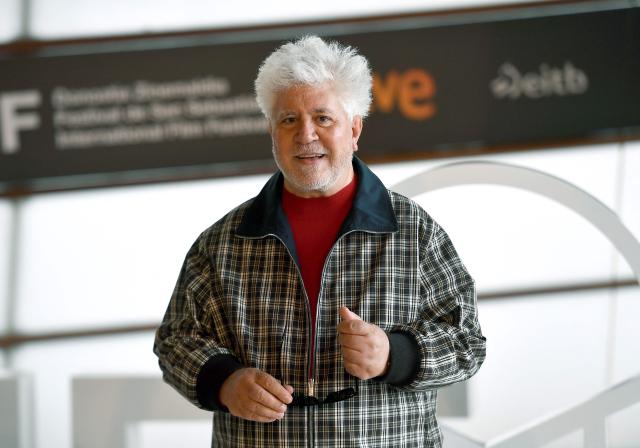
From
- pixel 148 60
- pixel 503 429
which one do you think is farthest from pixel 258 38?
pixel 503 429

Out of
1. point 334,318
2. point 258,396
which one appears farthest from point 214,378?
point 334,318

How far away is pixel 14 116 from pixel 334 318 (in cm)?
246

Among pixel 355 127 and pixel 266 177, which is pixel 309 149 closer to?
pixel 355 127

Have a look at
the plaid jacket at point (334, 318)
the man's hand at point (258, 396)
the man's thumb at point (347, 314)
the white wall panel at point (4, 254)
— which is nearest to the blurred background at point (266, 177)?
the white wall panel at point (4, 254)

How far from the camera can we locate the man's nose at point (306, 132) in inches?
54.5

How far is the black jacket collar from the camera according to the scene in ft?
4.66

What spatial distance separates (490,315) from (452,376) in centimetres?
220

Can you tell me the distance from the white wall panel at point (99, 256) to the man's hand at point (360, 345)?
2.22 meters

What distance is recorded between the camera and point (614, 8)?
358cm

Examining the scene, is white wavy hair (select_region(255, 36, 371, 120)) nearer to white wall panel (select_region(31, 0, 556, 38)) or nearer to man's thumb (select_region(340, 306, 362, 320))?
man's thumb (select_region(340, 306, 362, 320))

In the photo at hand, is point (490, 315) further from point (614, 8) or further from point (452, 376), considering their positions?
point (452, 376)

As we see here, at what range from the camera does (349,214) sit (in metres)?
1.43

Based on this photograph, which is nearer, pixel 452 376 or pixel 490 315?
pixel 452 376

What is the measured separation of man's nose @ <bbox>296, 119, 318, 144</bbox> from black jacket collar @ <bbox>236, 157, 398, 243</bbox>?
13 centimetres
